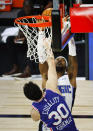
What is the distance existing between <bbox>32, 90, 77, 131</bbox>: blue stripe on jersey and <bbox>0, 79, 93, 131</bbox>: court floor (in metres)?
1.81

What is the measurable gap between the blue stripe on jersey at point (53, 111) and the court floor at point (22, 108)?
5.95ft

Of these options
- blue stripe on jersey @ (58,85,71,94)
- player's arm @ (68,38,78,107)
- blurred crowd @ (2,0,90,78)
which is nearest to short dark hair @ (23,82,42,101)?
blue stripe on jersey @ (58,85,71,94)

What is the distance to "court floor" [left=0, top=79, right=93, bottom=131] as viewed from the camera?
5922mm

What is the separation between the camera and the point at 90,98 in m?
7.05

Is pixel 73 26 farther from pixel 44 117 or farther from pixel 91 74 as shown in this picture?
pixel 91 74

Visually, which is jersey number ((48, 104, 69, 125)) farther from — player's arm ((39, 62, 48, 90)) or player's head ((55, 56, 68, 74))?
player's arm ((39, 62, 48, 90))

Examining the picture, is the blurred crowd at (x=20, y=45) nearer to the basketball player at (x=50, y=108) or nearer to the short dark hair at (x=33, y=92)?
the basketball player at (x=50, y=108)

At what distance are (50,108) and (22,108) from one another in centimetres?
277

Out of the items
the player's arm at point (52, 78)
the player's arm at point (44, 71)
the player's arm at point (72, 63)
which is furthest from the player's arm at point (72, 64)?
the player's arm at point (52, 78)

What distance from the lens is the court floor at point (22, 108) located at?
5922 millimetres

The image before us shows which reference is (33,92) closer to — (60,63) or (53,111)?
(53,111)

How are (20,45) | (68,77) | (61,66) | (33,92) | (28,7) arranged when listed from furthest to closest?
1. (20,45)
2. (28,7)
3. (68,77)
4. (61,66)
5. (33,92)

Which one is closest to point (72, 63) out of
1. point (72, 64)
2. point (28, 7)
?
point (72, 64)

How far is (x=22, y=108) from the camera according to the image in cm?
668
